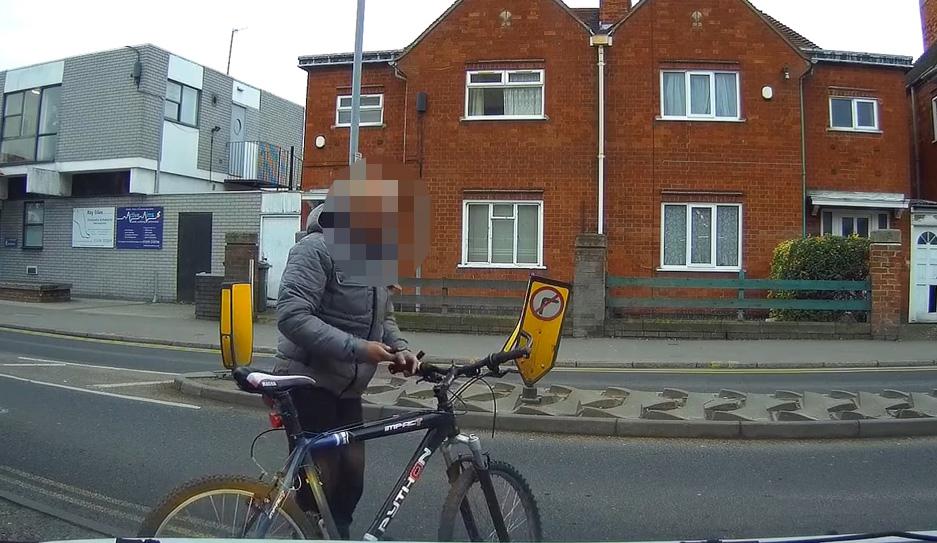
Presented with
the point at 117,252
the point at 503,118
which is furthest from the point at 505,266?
the point at 117,252

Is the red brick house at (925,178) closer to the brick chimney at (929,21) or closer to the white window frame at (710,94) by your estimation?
the brick chimney at (929,21)

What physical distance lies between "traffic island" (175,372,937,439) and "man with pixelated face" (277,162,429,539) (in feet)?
8.64

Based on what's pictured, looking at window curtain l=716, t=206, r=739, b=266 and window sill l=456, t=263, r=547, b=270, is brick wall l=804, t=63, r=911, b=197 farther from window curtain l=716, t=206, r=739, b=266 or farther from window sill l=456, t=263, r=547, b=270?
window sill l=456, t=263, r=547, b=270

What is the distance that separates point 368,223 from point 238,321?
4614 mm

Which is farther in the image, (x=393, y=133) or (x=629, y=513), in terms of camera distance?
(x=393, y=133)

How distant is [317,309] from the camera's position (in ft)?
9.32

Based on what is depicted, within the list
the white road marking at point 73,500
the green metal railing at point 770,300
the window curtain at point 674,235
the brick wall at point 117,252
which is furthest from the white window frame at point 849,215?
the white road marking at point 73,500

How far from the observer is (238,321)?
22.8ft

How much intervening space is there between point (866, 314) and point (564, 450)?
1029 cm

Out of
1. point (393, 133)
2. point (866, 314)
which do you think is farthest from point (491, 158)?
point (866, 314)

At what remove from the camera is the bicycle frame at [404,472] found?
2.59m

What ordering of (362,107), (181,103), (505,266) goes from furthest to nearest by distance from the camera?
(181,103)
(362,107)
(505,266)

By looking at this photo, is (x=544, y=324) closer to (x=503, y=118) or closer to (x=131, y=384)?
(x=131, y=384)

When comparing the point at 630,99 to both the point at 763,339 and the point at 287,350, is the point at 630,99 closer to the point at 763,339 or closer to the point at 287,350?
the point at 763,339
